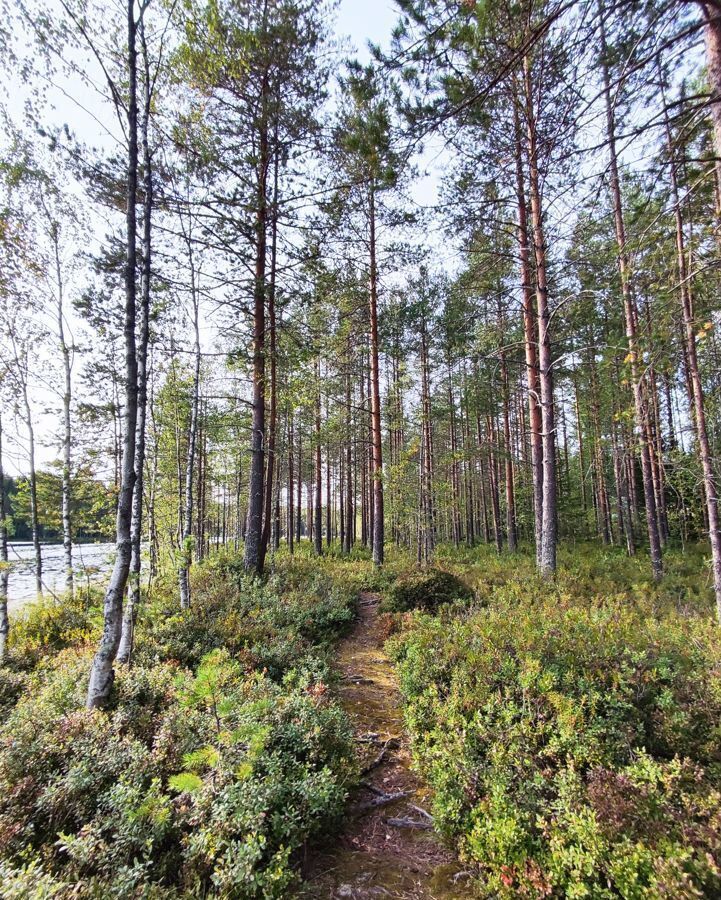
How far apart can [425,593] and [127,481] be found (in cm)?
689

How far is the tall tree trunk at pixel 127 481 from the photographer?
473 cm

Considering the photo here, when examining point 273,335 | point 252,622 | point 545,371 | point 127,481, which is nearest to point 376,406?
point 273,335

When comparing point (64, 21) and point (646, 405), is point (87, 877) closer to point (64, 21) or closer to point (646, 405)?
point (646, 405)

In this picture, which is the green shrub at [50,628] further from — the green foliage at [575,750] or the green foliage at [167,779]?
the green foliage at [575,750]

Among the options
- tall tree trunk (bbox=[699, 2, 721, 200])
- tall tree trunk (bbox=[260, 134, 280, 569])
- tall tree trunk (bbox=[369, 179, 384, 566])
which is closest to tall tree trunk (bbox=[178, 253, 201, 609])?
tall tree trunk (bbox=[260, 134, 280, 569])

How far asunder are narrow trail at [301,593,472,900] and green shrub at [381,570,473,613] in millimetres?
3557

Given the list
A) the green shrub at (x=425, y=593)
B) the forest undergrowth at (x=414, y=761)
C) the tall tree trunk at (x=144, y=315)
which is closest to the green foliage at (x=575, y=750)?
the forest undergrowth at (x=414, y=761)

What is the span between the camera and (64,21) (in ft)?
17.0

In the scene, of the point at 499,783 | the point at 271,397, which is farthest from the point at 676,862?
the point at 271,397

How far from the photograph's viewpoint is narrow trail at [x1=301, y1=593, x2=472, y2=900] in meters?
2.96

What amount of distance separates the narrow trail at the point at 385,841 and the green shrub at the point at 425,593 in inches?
140

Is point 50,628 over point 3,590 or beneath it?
beneath

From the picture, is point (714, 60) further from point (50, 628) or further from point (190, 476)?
point (50, 628)

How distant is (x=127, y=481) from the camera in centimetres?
506
